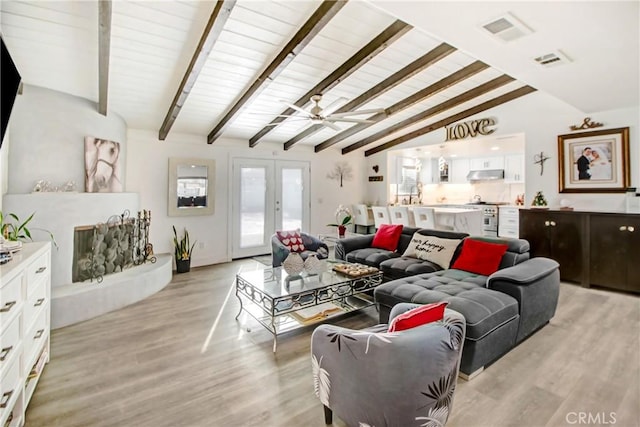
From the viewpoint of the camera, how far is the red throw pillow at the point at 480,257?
3377 mm

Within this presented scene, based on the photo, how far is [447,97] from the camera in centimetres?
542

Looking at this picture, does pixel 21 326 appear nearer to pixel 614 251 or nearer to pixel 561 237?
pixel 561 237

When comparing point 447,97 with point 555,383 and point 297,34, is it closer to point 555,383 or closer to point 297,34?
point 297,34

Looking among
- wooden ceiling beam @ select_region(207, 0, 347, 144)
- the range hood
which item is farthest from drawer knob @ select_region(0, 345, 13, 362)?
the range hood

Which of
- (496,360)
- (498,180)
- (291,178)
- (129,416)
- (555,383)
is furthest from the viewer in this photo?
(498,180)

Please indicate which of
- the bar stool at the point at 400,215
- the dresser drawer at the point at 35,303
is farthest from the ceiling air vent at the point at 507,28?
the bar stool at the point at 400,215

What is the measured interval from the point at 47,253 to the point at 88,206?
1575mm

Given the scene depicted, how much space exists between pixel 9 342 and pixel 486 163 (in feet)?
29.4

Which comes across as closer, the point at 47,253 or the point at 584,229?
the point at 47,253

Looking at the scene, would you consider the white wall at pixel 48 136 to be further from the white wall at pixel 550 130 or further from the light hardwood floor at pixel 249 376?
the white wall at pixel 550 130

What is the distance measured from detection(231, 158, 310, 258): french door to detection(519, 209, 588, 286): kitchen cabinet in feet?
14.3

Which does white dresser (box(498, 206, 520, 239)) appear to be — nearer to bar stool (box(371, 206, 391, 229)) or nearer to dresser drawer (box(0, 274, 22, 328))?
bar stool (box(371, 206, 391, 229))

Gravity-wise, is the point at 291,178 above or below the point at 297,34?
below

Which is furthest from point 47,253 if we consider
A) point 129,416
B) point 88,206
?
point 88,206
